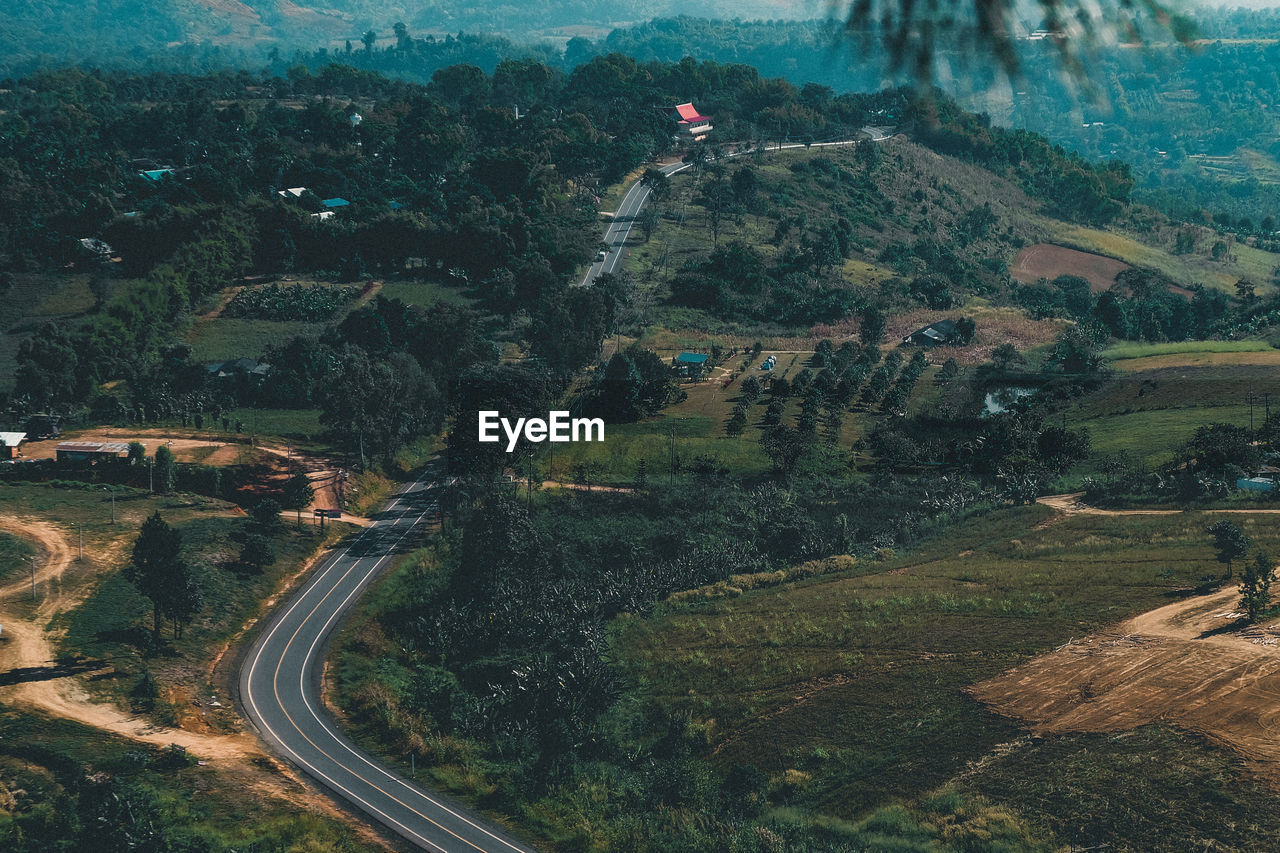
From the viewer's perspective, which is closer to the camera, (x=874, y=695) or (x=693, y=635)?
(x=874, y=695)

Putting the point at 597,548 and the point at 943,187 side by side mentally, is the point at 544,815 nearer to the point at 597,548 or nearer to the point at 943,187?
the point at 597,548

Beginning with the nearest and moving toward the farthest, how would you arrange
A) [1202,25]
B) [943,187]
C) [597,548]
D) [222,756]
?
[1202,25], [222,756], [597,548], [943,187]

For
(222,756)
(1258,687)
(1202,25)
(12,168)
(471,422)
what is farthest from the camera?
(12,168)

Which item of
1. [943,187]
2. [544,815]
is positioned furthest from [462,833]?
[943,187]

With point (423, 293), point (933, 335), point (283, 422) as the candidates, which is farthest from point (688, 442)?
point (423, 293)

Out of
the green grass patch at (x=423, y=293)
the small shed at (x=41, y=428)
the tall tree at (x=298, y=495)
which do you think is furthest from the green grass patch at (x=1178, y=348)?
the small shed at (x=41, y=428)

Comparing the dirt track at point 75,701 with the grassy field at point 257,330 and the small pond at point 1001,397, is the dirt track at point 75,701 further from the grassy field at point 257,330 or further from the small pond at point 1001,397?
the small pond at point 1001,397

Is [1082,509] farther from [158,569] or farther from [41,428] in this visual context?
[41,428]
